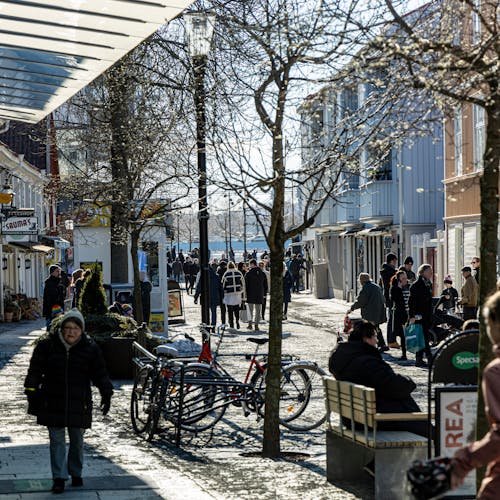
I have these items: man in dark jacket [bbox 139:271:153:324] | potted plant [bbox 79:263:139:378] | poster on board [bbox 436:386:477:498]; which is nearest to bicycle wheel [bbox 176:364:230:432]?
poster on board [bbox 436:386:477:498]

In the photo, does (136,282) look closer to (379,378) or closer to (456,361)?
(379,378)

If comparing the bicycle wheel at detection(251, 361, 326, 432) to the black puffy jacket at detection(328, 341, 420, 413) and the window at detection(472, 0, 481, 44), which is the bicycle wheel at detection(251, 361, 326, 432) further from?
the window at detection(472, 0, 481, 44)

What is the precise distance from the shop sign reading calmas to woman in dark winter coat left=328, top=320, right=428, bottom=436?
1100 inches

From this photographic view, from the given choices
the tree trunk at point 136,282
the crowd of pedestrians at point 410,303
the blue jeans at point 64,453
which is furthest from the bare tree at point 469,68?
the tree trunk at point 136,282

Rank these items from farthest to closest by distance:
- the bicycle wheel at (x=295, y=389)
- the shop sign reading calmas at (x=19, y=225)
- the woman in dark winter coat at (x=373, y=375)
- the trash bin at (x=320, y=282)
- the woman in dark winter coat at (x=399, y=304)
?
the trash bin at (x=320, y=282)
the shop sign reading calmas at (x=19, y=225)
the woman in dark winter coat at (x=399, y=304)
the bicycle wheel at (x=295, y=389)
the woman in dark winter coat at (x=373, y=375)

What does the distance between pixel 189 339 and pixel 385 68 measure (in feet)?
26.8

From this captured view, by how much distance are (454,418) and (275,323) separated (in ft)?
10.4

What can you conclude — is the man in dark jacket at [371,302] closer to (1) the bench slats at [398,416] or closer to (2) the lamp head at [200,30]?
(2) the lamp head at [200,30]

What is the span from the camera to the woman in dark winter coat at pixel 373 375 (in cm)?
953

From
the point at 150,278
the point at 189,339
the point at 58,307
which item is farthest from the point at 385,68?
the point at 150,278

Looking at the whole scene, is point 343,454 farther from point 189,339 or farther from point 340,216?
point 340,216

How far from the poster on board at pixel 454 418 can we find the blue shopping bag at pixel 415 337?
11.6m

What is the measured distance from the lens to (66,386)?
32.1 ft

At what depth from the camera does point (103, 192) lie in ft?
80.6
